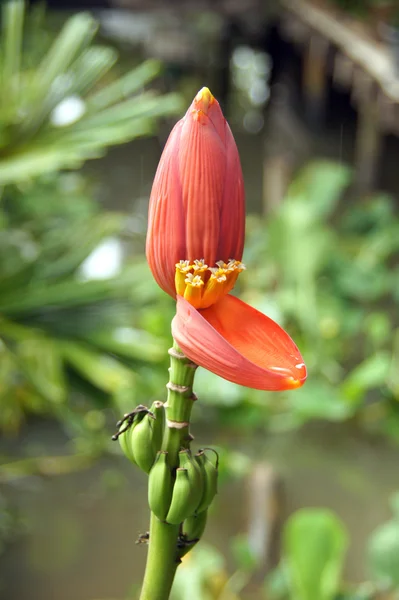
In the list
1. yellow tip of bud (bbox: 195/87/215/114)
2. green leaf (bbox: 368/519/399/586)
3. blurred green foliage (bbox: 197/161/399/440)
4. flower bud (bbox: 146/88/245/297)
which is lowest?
blurred green foliage (bbox: 197/161/399/440)

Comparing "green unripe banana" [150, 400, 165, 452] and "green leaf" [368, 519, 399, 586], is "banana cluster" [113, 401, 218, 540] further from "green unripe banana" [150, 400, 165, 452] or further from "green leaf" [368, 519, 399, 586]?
"green leaf" [368, 519, 399, 586]

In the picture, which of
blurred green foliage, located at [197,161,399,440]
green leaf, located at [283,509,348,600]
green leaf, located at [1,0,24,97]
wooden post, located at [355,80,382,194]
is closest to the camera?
green leaf, located at [1,0,24,97]

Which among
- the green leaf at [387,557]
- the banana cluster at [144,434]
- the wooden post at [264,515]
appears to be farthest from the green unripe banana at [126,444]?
the wooden post at [264,515]

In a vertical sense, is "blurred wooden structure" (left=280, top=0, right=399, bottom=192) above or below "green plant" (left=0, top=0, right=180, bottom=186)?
below

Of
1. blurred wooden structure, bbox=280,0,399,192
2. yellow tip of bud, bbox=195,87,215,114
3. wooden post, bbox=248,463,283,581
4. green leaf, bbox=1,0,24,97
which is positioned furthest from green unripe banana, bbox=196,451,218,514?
blurred wooden structure, bbox=280,0,399,192

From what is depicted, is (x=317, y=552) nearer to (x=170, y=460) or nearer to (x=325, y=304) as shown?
(x=170, y=460)

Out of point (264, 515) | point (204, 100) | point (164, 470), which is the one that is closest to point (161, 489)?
point (164, 470)

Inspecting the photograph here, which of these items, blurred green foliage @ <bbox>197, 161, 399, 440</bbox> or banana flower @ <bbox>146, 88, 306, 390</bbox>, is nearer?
banana flower @ <bbox>146, 88, 306, 390</bbox>

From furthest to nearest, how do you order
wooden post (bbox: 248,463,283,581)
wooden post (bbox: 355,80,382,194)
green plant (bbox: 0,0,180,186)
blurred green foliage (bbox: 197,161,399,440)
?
wooden post (bbox: 355,80,382,194), blurred green foliage (bbox: 197,161,399,440), wooden post (bbox: 248,463,283,581), green plant (bbox: 0,0,180,186)
